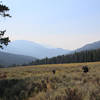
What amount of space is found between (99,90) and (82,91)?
0.70 metres

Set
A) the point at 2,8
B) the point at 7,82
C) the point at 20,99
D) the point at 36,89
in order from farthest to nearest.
Answer: the point at 2,8, the point at 7,82, the point at 36,89, the point at 20,99

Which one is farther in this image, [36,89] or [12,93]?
[12,93]

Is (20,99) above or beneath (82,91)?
beneath

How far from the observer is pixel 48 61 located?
107750 millimetres

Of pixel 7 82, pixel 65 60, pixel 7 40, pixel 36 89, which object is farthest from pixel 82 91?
pixel 65 60

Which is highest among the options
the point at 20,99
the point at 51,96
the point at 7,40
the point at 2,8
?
the point at 2,8

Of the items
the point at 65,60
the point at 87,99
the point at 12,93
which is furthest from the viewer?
the point at 65,60

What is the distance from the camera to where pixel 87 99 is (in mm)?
4707

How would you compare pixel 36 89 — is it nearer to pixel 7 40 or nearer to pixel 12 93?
pixel 12 93

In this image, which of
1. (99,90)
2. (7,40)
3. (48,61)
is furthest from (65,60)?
(99,90)

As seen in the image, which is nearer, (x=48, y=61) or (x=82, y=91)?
(x=82, y=91)

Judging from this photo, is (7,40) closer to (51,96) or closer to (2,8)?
(2,8)

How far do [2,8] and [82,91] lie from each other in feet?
34.5

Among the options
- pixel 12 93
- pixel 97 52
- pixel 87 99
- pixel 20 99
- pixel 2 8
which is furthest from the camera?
pixel 97 52
